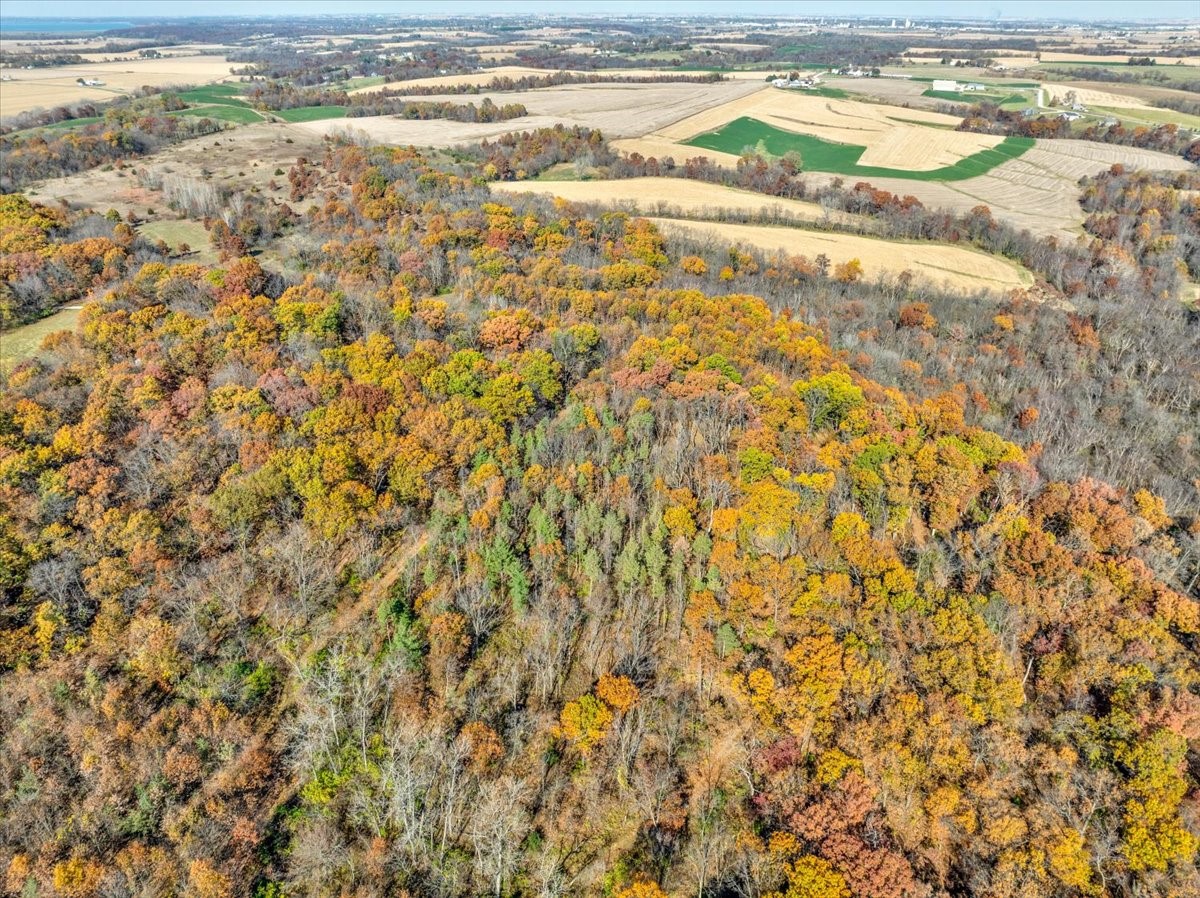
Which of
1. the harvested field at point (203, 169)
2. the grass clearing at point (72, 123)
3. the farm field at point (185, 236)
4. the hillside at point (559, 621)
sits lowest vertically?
the hillside at point (559, 621)

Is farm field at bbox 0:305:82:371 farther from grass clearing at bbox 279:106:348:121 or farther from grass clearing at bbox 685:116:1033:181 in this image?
grass clearing at bbox 685:116:1033:181

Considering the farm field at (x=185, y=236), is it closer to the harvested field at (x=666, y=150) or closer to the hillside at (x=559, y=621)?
the hillside at (x=559, y=621)

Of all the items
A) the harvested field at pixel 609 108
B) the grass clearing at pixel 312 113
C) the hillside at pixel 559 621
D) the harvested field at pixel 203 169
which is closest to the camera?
the hillside at pixel 559 621

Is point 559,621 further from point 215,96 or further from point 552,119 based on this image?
point 215,96

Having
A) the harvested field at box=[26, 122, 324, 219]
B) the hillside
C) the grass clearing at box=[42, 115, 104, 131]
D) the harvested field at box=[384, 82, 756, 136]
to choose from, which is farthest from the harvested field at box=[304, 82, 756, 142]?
the hillside

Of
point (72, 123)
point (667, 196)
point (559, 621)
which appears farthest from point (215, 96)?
point (559, 621)

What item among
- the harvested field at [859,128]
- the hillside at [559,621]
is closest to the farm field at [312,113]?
the harvested field at [859,128]
